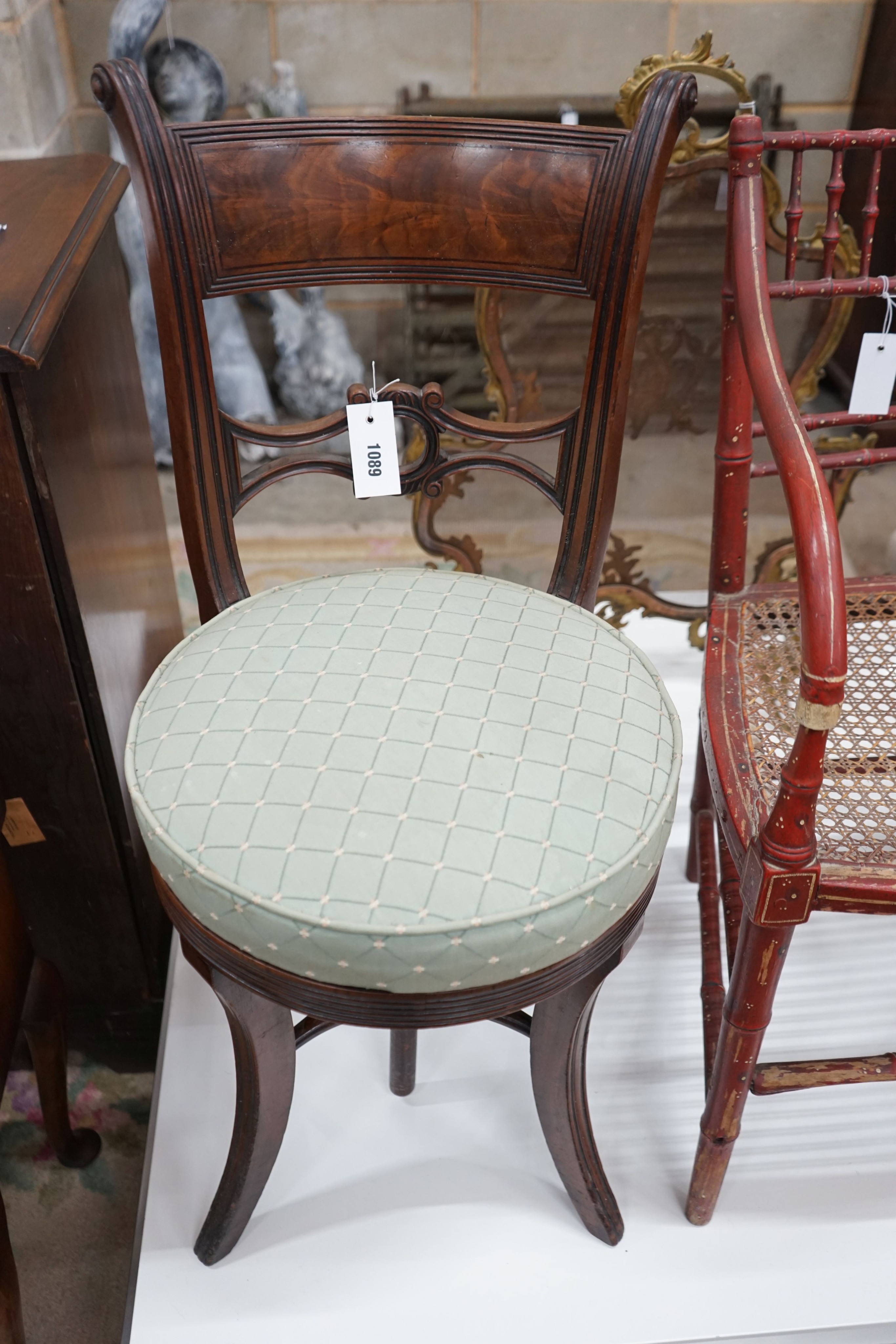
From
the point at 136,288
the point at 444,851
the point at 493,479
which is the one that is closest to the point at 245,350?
the point at 136,288

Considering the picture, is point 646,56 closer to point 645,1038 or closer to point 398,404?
point 398,404

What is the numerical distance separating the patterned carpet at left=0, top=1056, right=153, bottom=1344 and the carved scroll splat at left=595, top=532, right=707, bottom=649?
0.92 m

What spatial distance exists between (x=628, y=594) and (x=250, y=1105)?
0.99 m

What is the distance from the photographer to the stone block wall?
1.73 m

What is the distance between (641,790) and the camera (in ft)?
2.60

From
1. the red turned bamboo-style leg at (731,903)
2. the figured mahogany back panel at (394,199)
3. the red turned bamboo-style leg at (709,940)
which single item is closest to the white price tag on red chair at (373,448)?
the figured mahogany back panel at (394,199)

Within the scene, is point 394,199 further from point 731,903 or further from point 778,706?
point 731,903

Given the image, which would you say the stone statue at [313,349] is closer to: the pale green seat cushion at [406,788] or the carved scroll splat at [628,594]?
the carved scroll splat at [628,594]

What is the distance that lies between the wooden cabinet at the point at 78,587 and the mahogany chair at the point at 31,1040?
0.10 m

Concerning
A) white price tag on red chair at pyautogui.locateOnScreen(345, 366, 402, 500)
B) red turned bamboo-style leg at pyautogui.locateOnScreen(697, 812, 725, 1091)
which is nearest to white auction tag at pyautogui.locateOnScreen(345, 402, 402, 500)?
white price tag on red chair at pyautogui.locateOnScreen(345, 366, 402, 500)

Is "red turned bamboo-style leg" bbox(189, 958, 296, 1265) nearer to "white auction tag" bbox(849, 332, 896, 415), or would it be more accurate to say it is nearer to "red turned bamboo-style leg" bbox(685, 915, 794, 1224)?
"red turned bamboo-style leg" bbox(685, 915, 794, 1224)

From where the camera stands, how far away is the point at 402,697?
0.82 m

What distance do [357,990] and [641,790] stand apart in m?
0.25

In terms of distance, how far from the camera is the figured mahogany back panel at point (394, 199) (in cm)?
96
